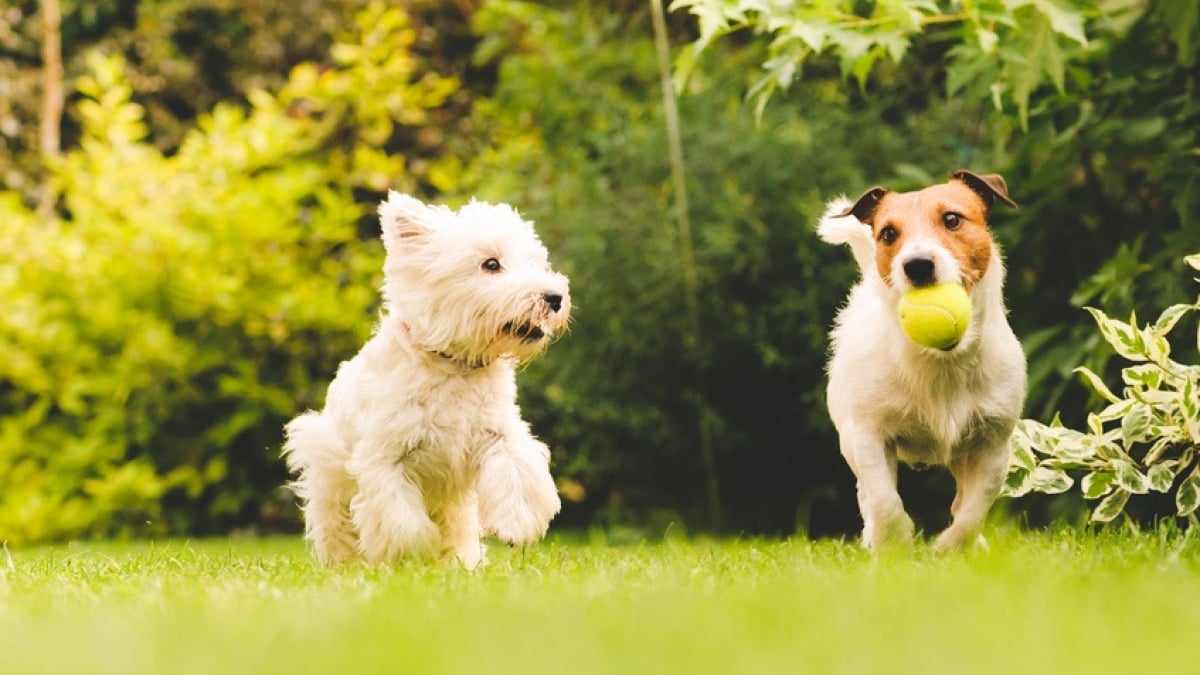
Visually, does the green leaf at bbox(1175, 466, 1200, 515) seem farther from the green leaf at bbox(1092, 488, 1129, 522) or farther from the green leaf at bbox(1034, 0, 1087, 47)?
the green leaf at bbox(1034, 0, 1087, 47)

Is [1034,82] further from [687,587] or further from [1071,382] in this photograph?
[687,587]

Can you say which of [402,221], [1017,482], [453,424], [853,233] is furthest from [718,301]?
[453,424]

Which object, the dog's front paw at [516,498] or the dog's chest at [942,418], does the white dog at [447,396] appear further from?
the dog's chest at [942,418]

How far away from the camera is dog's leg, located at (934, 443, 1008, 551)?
4461mm

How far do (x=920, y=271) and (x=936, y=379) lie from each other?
442mm

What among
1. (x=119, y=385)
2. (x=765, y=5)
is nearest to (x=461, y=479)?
(x=765, y=5)

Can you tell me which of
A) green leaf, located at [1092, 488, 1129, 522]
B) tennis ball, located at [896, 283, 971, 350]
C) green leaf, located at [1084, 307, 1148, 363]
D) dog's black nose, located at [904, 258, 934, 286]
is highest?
dog's black nose, located at [904, 258, 934, 286]

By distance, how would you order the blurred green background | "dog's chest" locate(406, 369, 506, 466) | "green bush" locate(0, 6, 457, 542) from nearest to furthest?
1. "dog's chest" locate(406, 369, 506, 466)
2. the blurred green background
3. "green bush" locate(0, 6, 457, 542)


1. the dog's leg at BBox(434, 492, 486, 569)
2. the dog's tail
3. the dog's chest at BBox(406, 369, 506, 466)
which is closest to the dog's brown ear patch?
the dog's tail

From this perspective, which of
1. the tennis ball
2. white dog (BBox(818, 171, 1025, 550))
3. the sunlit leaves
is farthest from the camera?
the sunlit leaves

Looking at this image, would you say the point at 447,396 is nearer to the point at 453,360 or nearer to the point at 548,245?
the point at 453,360

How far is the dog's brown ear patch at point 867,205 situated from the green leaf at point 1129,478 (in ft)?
3.97

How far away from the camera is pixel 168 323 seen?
9359 mm

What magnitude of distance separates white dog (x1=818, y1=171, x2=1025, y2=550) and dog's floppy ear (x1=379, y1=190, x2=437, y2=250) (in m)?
1.44
